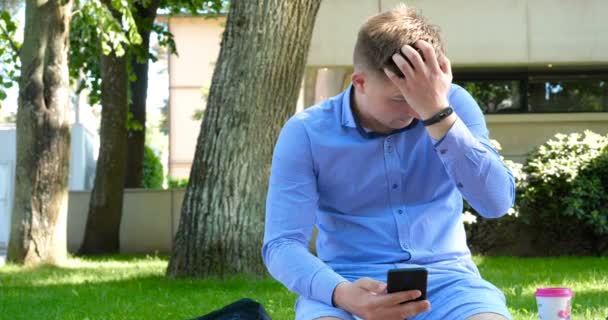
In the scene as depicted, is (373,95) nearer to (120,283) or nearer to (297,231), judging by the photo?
(297,231)

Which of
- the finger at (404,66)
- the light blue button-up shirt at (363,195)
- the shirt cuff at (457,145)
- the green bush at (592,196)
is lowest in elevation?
the green bush at (592,196)

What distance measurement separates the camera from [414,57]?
330cm

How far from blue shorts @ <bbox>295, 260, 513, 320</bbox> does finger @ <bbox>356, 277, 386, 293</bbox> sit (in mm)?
150

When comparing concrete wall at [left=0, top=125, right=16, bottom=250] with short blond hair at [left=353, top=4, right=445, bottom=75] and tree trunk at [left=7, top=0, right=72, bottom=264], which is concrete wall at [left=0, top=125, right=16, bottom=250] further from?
short blond hair at [left=353, top=4, right=445, bottom=75]

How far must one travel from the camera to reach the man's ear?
3.60m

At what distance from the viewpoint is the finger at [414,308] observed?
3314 millimetres

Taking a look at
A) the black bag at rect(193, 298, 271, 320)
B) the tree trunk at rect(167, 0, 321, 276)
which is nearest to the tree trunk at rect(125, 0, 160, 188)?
the tree trunk at rect(167, 0, 321, 276)

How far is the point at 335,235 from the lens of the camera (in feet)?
12.6

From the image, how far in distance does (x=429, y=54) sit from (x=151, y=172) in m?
22.5

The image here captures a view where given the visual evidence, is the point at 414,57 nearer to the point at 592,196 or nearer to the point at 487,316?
the point at 487,316

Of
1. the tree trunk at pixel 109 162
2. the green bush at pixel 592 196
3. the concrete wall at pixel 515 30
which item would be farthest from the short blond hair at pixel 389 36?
the tree trunk at pixel 109 162

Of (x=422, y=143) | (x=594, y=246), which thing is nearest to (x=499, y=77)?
(x=594, y=246)

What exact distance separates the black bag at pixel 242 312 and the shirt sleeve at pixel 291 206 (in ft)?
3.35

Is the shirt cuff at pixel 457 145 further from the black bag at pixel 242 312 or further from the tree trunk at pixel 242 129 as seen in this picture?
the tree trunk at pixel 242 129
